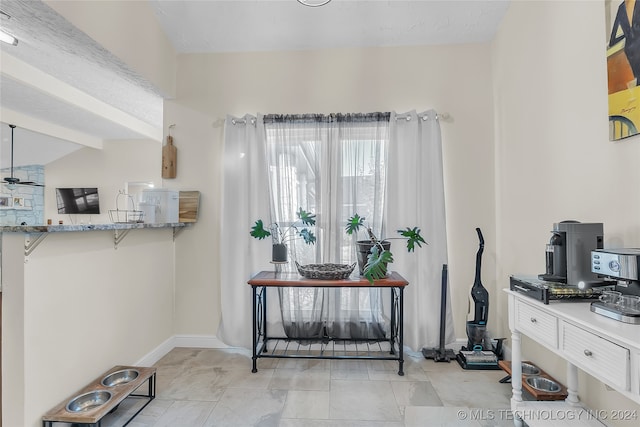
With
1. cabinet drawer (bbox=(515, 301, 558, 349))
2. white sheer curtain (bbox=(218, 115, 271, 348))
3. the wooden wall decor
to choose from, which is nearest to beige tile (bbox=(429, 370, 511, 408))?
cabinet drawer (bbox=(515, 301, 558, 349))

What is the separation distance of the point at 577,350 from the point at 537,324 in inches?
10.1

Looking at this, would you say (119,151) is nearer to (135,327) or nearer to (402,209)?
(135,327)

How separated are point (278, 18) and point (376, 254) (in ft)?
7.14

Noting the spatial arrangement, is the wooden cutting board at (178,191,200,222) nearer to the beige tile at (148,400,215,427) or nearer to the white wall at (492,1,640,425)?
the beige tile at (148,400,215,427)

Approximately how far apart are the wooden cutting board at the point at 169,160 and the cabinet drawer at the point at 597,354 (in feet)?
10.0

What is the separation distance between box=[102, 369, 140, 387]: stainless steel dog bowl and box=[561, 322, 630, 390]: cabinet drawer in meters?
2.42

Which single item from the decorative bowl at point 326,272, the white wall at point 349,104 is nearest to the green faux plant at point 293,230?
the decorative bowl at point 326,272

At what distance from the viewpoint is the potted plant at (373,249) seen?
93.3 inches

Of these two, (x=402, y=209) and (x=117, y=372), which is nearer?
(x=117, y=372)

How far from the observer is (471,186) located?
2871 mm

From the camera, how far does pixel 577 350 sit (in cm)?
130

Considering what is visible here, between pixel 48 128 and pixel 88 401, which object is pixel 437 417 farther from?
pixel 48 128

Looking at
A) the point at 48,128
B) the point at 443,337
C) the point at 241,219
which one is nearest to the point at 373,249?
the point at 443,337

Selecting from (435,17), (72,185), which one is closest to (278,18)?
(435,17)
